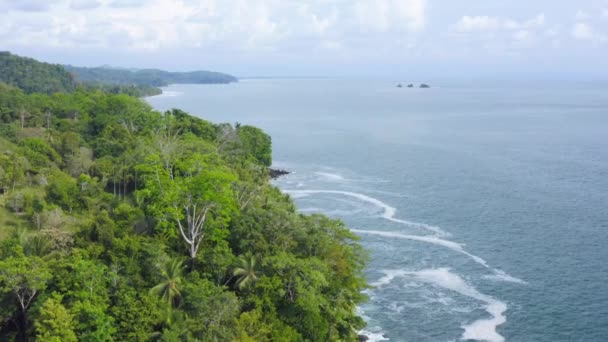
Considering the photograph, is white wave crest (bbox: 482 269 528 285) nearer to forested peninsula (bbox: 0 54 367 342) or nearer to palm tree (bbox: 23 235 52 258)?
forested peninsula (bbox: 0 54 367 342)

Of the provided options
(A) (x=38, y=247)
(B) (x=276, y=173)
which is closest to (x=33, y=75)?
(B) (x=276, y=173)

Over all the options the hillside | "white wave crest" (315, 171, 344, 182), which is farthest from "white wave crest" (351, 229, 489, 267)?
the hillside

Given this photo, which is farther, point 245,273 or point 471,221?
point 471,221

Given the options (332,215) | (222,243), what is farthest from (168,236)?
(332,215)

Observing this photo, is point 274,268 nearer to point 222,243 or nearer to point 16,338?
point 222,243

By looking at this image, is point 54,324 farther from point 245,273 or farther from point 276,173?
point 276,173
